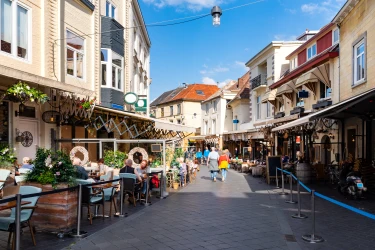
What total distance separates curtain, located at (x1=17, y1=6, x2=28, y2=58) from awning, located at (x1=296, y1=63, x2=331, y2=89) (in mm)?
13891

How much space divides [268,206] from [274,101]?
16844 millimetres

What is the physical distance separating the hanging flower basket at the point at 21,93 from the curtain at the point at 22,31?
1992mm

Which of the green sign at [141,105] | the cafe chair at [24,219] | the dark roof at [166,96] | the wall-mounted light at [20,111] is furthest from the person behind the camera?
the dark roof at [166,96]

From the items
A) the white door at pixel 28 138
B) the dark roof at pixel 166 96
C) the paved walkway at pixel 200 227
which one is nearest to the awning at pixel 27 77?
the white door at pixel 28 138

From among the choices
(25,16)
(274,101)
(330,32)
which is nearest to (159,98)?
(274,101)

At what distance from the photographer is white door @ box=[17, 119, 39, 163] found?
10.8 meters

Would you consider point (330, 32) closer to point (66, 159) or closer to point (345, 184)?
point (345, 184)

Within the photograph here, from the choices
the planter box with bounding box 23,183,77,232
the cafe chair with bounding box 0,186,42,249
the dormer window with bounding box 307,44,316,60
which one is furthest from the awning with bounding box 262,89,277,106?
the cafe chair with bounding box 0,186,42,249

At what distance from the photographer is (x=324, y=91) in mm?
18719

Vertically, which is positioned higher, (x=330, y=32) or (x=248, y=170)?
(x=330, y=32)

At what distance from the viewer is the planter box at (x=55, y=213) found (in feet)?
21.0

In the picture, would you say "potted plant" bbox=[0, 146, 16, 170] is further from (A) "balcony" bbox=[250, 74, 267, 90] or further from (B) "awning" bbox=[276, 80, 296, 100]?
(A) "balcony" bbox=[250, 74, 267, 90]

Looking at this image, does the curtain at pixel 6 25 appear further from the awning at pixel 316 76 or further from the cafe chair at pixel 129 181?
the awning at pixel 316 76

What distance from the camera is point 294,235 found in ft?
22.3
